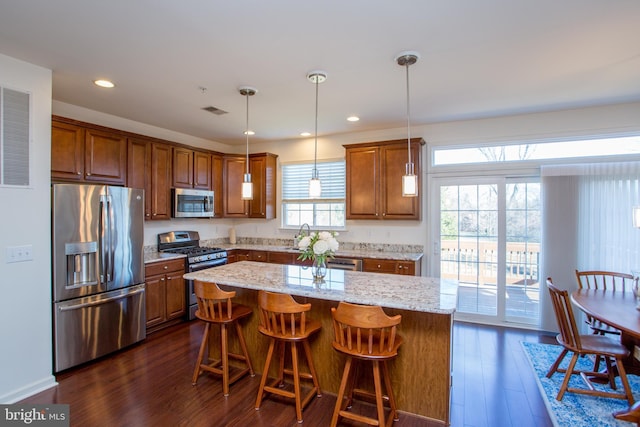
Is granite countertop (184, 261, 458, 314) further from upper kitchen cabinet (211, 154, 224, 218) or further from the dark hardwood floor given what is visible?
upper kitchen cabinet (211, 154, 224, 218)

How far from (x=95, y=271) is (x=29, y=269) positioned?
1.86ft

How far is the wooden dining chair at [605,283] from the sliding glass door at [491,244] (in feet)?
2.24

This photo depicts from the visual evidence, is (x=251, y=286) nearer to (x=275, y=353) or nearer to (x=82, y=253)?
(x=275, y=353)

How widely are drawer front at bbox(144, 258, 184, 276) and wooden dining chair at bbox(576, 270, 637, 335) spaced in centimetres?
451

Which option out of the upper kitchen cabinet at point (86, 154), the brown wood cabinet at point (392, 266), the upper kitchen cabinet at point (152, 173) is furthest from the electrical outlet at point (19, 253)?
the brown wood cabinet at point (392, 266)

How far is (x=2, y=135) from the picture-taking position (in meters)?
2.53

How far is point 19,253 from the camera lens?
264cm

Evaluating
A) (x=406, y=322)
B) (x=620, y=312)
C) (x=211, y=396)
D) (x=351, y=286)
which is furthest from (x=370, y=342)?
(x=620, y=312)

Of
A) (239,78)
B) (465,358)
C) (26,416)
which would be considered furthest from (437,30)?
(26,416)

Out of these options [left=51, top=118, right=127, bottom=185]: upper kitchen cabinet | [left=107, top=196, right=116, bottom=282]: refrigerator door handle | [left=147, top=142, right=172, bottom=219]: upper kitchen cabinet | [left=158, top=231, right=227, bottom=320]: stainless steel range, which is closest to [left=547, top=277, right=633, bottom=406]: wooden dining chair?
[left=158, top=231, right=227, bottom=320]: stainless steel range

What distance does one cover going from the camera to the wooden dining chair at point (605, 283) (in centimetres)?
310

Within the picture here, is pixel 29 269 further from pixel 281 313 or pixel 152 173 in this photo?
pixel 281 313

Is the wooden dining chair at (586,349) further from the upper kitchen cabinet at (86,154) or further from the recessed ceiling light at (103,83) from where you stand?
the upper kitchen cabinet at (86,154)

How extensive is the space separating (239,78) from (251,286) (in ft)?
6.26
